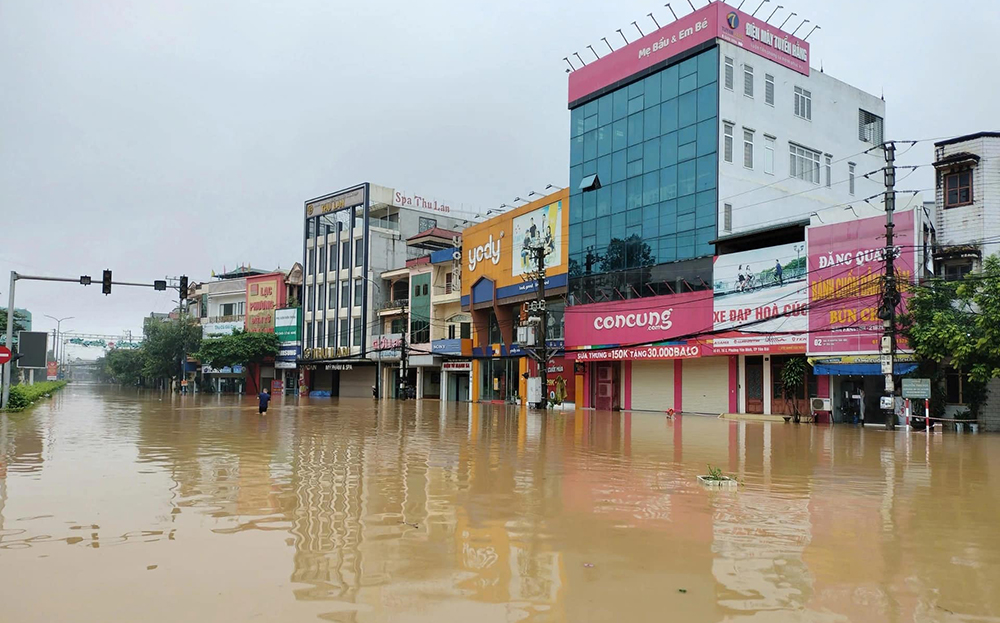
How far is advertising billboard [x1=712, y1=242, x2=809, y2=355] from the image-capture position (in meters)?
34.6

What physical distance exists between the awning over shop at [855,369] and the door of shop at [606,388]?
14.0m

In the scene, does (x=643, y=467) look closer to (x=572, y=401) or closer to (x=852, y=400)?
(x=852, y=400)

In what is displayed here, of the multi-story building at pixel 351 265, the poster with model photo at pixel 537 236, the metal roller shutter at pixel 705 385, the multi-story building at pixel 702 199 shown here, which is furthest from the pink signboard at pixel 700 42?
the multi-story building at pixel 351 265

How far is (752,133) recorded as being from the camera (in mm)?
42156

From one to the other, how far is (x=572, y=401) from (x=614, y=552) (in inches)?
1615

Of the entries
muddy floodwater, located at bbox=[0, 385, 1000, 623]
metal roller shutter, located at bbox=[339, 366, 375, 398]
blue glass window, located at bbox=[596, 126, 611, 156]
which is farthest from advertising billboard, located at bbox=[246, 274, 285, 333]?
muddy floodwater, located at bbox=[0, 385, 1000, 623]

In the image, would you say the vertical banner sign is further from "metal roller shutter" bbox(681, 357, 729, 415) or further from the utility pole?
the utility pole

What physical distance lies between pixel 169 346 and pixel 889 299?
80099mm

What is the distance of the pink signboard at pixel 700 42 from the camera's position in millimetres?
41125

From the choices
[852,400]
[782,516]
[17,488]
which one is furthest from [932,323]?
[17,488]

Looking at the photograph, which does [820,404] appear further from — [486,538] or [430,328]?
[430,328]

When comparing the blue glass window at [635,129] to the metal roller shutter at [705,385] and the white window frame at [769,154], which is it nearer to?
the white window frame at [769,154]

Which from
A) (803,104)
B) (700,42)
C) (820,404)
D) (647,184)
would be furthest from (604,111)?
(820,404)

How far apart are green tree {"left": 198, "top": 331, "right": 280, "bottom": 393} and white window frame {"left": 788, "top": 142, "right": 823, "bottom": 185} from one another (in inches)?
2125
